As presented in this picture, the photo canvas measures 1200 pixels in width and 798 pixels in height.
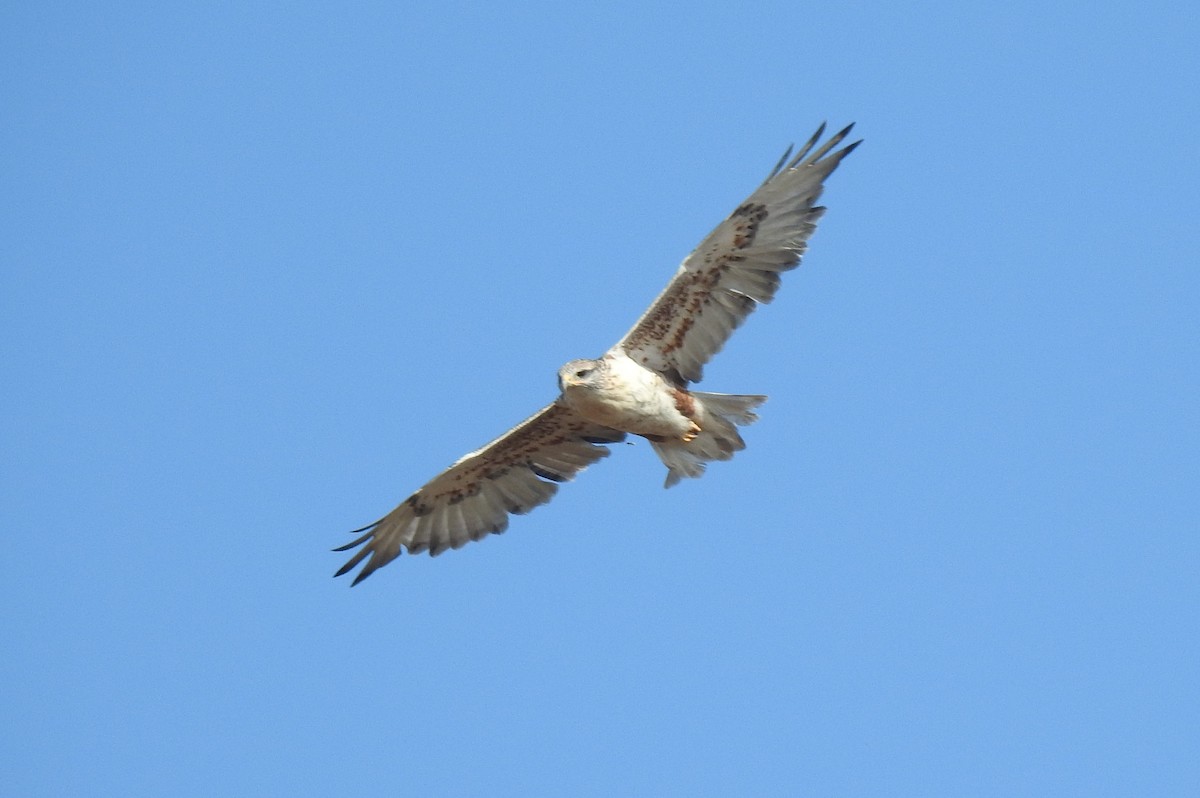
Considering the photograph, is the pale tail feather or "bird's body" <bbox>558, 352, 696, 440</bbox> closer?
"bird's body" <bbox>558, 352, 696, 440</bbox>

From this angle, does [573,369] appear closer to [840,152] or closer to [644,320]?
[644,320]

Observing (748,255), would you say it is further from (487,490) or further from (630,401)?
(487,490)

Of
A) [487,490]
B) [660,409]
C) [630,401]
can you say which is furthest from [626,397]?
[487,490]

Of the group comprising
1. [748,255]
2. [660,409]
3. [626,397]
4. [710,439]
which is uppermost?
[748,255]

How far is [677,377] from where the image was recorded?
15.4 metres

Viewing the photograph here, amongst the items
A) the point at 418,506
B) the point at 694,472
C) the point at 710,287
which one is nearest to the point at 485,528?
the point at 418,506

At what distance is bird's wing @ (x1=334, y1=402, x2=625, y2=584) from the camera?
52.3 ft

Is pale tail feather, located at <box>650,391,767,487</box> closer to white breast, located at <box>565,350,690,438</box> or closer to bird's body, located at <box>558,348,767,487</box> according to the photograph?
bird's body, located at <box>558,348,767,487</box>

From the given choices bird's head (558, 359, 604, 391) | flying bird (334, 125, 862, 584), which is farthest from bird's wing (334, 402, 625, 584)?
bird's head (558, 359, 604, 391)

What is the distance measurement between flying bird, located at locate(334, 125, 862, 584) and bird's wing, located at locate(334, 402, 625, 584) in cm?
1

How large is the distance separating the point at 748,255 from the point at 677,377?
121 centimetres

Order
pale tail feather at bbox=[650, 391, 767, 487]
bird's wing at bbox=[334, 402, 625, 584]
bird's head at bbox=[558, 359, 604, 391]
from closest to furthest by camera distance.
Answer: bird's head at bbox=[558, 359, 604, 391]
pale tail feather at bbox=[650, 391, 767, 487]
bird's wing at bbox=[334, 402, 625, 584]

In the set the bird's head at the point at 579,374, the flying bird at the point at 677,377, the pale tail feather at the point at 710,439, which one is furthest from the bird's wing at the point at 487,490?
the bird's head at the point at 579,374

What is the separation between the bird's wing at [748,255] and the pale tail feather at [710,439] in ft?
1.76
